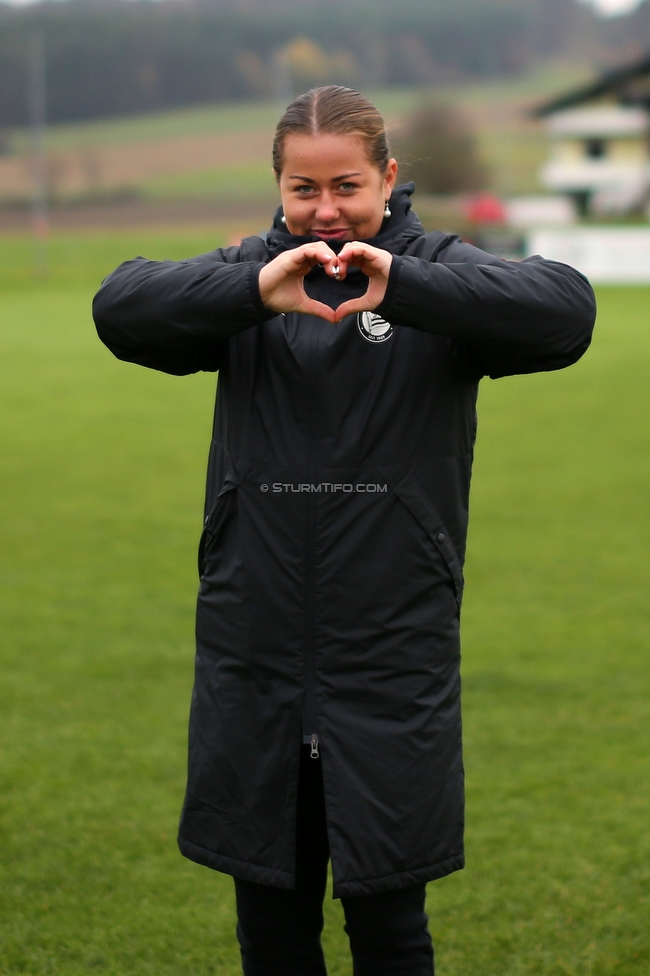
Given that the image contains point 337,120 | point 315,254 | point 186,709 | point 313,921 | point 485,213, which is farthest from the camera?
point 485,213

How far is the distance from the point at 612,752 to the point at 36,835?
195cm

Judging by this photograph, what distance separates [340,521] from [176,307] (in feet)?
1.53

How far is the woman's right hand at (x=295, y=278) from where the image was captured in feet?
7.08

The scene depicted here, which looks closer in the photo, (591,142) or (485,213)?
(485,213)

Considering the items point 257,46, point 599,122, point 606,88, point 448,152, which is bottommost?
point 448,152

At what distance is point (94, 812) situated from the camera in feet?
13.5

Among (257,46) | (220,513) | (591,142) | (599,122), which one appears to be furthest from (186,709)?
(257,46)

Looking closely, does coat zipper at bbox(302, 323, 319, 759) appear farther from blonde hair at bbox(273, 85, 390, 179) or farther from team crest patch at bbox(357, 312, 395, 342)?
blonde hair at bbox(273, 85, 390, 179)

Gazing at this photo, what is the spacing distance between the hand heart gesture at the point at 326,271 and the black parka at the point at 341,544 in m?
0.11

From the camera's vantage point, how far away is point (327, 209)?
2.29 metres

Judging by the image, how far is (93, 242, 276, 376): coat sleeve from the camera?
87.1 inches

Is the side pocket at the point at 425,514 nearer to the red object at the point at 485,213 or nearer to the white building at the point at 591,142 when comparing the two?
the red object at the point at 485,213

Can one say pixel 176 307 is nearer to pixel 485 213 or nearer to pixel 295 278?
pixel 295 278

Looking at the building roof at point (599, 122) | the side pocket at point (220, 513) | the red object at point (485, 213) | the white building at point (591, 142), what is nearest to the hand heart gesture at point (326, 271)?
the side pocket at point (220, 513)
